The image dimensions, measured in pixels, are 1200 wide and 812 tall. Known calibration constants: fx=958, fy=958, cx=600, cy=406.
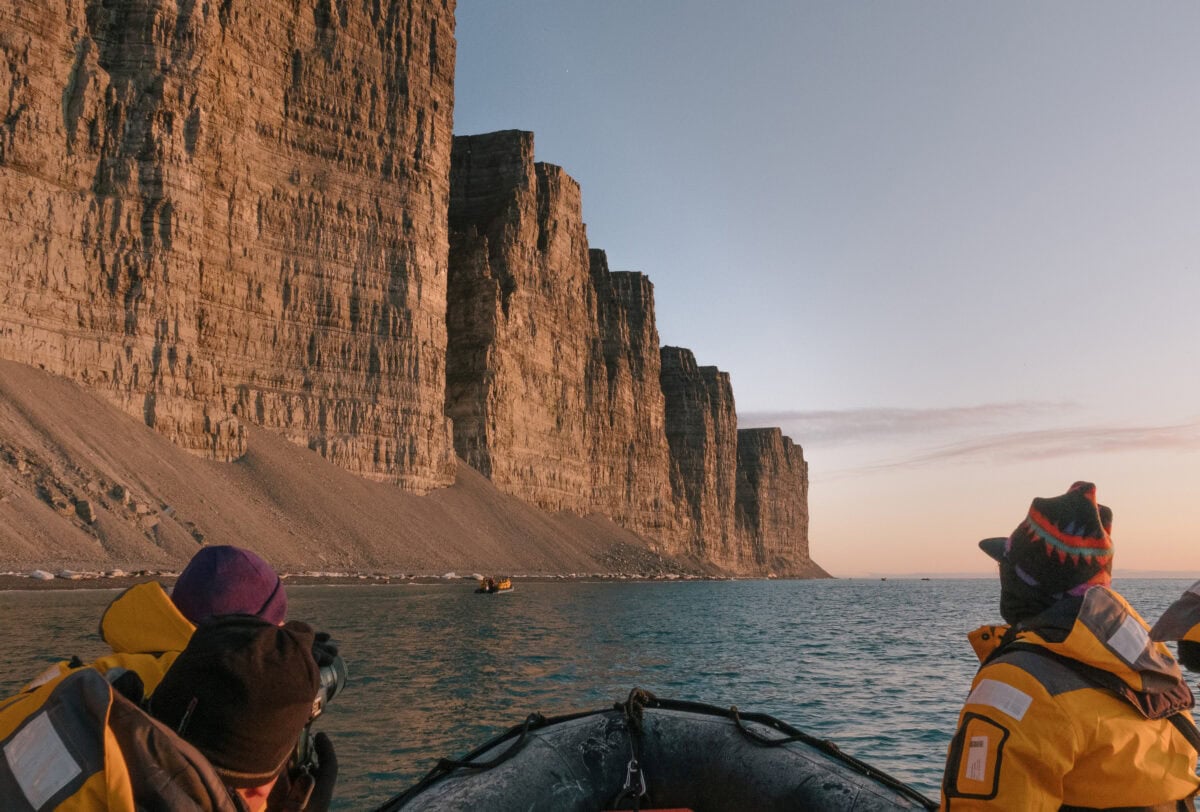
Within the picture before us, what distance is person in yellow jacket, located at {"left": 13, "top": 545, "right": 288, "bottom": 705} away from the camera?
2.89m

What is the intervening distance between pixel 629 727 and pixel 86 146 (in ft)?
159

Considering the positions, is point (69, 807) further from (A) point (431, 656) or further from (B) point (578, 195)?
(B) point (578, 195)

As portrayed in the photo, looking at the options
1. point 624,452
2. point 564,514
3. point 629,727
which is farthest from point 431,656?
point 624,452

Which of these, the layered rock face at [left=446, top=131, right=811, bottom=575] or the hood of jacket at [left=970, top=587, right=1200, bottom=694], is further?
the layered rock face at [left=446, top=131, right=811, bottom=575]

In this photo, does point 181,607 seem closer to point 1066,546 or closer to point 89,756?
point 89,756

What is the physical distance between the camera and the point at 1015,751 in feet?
8.12

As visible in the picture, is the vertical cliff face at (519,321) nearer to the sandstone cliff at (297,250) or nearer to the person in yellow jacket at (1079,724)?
the sandstone cliff at (297,250)

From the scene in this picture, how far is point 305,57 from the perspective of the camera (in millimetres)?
59844

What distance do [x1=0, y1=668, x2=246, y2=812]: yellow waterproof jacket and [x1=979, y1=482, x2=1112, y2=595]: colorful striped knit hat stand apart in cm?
238

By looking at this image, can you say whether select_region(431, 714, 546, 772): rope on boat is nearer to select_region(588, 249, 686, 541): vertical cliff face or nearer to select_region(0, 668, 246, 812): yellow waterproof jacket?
select_region(0, 668, 246, 812): yellow waterproof jacket

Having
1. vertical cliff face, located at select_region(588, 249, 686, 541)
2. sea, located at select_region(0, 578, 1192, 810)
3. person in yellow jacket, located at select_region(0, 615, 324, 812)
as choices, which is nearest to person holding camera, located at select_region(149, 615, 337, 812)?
person in yellow jacket, located at select_region(0, 615, 324, 812)

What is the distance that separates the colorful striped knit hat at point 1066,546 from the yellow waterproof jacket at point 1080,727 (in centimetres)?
25

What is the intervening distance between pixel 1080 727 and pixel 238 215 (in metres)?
55.9

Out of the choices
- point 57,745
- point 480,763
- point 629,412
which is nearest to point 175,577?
point 480,763
